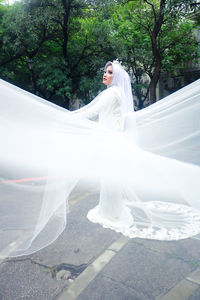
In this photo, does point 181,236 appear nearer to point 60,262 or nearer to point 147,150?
point 147,150

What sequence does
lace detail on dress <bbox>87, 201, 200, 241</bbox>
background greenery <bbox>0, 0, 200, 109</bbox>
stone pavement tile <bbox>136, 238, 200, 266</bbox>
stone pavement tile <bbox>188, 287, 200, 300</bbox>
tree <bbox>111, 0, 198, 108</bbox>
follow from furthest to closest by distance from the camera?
tree <bbox>111, 0, 198, 108</bbox> → background greenery <bbox>0, 0, 200, 109</bbox> → lace detail on dress <bbox>87, 201, 200, 241</bbox> → stone pavement tile <bbox>136, 238, 200, 266</bbox> → stone pavement tile <bbox>188, 287, 200, 300</bbox>

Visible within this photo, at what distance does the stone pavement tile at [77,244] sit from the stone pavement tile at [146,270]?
0.28 meters

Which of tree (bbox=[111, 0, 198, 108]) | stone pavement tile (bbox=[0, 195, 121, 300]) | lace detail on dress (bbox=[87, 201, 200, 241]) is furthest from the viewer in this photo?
tree (bbox=[111, 0, 198, 108])

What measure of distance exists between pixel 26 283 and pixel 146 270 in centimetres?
109

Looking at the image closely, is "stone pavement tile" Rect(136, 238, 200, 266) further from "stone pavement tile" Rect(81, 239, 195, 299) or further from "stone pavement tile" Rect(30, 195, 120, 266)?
"stone pavement tile" Rect(30, 195, 120, 266)

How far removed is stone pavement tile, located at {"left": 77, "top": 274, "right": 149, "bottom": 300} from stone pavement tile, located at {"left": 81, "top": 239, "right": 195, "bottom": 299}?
3 centimetres

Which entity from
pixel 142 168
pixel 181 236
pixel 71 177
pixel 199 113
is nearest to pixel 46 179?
pixel 71 177

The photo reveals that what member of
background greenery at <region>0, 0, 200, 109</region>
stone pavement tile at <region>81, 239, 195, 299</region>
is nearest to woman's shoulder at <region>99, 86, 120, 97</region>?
stone pavement tile at <region>81, 239, 195, 299</region>

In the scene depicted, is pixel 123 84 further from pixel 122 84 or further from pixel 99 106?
pixel 99 106

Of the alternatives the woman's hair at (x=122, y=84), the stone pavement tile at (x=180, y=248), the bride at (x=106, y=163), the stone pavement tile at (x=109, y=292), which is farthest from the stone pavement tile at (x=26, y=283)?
the woman's hair at (x=122, y=84)

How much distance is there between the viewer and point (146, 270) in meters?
2.45

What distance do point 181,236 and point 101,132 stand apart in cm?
153

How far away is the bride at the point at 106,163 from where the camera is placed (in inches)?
109

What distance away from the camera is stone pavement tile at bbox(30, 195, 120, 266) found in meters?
2.66
